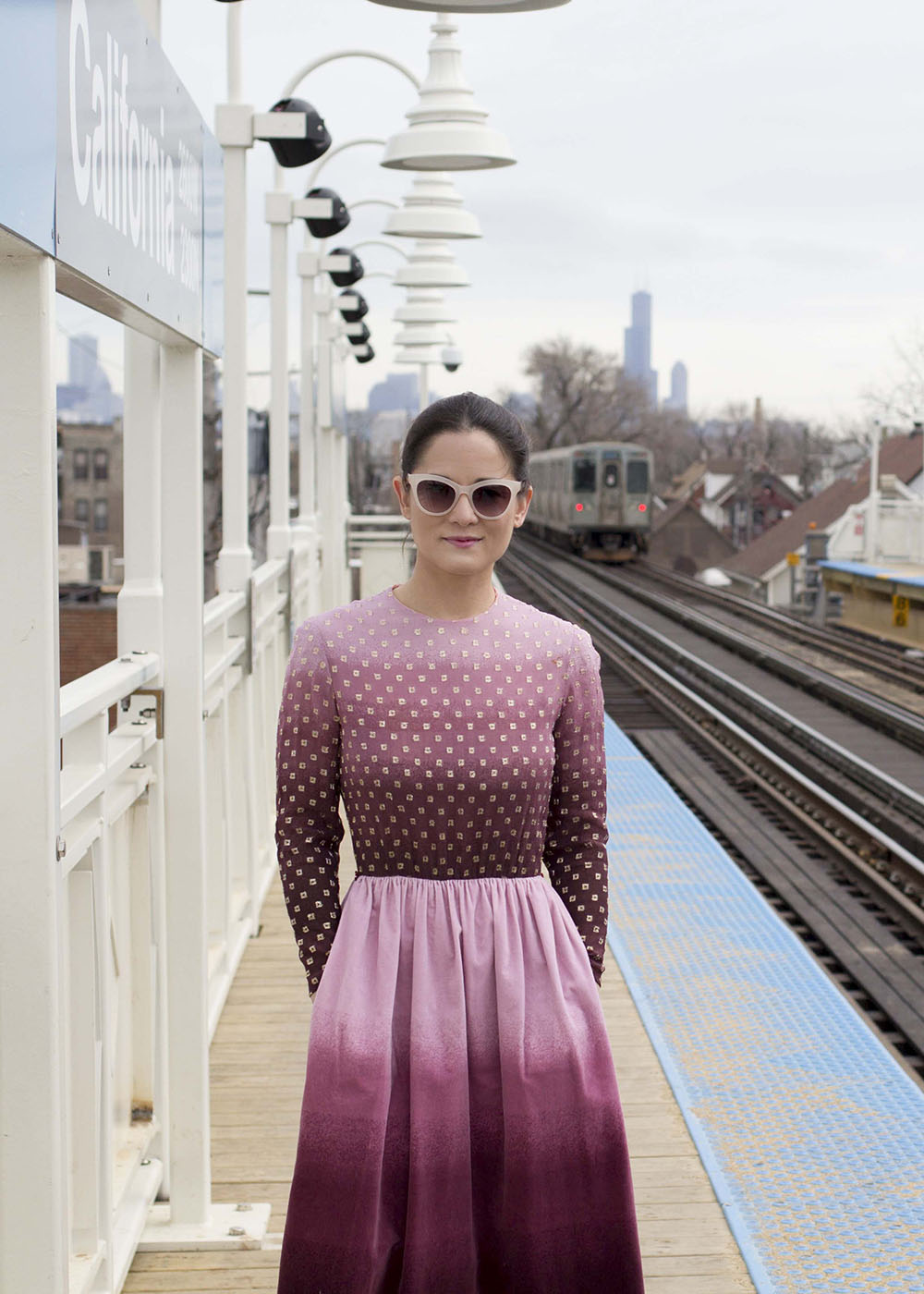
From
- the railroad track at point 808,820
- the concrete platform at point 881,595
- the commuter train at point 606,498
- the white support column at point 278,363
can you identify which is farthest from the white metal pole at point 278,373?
the commuter train at point 606,498

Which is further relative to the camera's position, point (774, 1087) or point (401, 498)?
point (774, 1087)

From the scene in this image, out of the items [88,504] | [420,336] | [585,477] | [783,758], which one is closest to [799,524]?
[88,504]

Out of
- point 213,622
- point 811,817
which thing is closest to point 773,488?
point 811,817

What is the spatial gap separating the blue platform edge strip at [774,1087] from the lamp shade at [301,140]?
3.17 metres

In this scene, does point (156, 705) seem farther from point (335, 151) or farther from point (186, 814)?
point (335, 151)

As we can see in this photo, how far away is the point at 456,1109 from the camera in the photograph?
8.02 feet

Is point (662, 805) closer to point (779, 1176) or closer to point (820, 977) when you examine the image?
point (820, 977)

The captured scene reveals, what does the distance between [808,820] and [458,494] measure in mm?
9333

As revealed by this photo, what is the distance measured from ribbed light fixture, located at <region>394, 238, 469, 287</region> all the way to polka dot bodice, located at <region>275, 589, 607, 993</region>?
8123 millimetres

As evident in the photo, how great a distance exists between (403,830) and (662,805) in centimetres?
694

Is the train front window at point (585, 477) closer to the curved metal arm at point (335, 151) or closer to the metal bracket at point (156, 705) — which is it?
the curved metal arm at point (335, 151)

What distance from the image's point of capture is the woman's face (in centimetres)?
248

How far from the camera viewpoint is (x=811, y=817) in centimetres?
1166

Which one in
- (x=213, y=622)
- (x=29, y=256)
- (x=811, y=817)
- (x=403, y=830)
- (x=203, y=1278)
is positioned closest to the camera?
(x=29, y=256)
